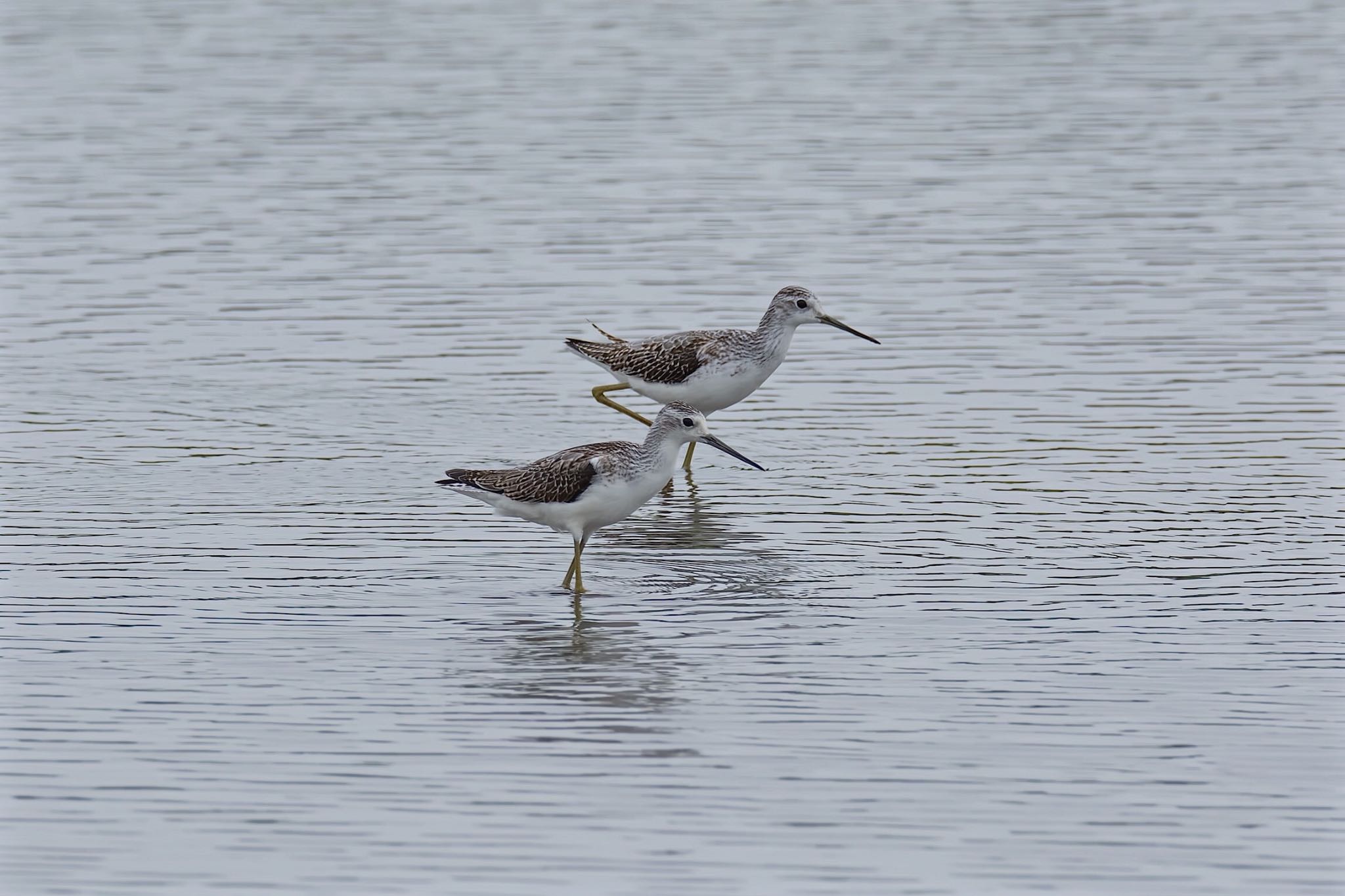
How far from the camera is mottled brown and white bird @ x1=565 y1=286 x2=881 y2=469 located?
656 inches

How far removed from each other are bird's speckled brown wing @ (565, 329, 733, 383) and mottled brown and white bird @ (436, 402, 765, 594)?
305cm

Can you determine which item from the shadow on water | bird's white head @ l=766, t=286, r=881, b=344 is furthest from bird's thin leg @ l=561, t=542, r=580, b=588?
bird's white head @ l=766, t=286, r=881, b=344

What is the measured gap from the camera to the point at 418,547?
556 inches

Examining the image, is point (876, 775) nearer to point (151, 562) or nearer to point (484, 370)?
point (151, 562)

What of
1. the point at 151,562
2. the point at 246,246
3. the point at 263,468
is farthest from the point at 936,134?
the point at 151,562

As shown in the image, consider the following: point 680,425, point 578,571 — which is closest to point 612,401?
point 680,425

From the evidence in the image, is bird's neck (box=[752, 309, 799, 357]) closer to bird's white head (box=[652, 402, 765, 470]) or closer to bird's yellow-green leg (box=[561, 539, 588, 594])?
bird's white head (box=[652, 402, 765, 470])

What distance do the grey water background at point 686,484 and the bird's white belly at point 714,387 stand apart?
1.86ft

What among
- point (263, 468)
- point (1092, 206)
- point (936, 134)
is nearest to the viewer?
point (263, 468)

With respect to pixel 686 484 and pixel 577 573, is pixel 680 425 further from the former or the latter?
pixel 686 484

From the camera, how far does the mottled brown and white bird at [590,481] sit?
13.2 metres

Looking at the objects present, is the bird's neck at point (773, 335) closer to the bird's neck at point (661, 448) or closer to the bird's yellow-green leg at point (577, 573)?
the bird's neck at point (661, 448)

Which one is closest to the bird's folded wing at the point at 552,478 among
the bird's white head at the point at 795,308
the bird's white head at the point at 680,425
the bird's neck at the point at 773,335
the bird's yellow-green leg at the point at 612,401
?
the bird's white head at the point at 680,425

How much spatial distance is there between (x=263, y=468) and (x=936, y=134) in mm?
14456
